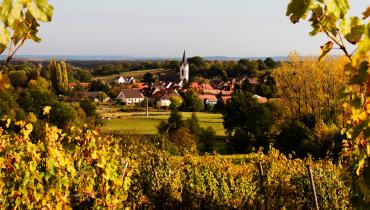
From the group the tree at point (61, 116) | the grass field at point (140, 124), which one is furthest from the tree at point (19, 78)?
the tree at point (61, 116)

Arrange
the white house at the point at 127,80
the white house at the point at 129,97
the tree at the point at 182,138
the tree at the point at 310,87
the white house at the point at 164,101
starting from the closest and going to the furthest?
the tree at the point at 182,138, the tree at the point at 310,87, the white house at the point at 164,101, the white house at the point at 129,97, the white house at the point at 127,80

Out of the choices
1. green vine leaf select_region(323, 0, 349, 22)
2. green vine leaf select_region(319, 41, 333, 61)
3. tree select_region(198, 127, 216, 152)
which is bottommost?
tree select_region(198, 127, 216, 152)

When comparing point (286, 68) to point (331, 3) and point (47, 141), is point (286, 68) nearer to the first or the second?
point (47, 141)

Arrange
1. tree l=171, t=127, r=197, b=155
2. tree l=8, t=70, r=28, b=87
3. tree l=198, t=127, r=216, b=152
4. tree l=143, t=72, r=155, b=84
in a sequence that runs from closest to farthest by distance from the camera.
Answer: tree l=171, t=127, r=197, b=155, tree l=198, t=127, r=216, b=152, tree l=8, t=70, r=28, b=87, tree l=143, t=72, r=155, b=84

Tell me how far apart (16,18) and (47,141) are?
3.44m

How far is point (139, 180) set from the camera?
10172 millimetres

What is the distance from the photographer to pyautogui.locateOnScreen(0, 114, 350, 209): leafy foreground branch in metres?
4.89

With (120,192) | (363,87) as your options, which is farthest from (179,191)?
(363,87)

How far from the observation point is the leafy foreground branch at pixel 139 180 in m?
4.89

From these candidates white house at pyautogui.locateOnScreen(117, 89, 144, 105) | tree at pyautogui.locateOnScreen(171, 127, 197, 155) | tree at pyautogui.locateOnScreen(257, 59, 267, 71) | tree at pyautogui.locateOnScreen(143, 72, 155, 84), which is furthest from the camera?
tree at pyautogui.locateOnScreen(143, 72, 155, 84)

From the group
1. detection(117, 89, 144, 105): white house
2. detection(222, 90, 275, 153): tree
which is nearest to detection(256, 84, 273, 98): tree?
detection(222, 90, 275, 153): tree

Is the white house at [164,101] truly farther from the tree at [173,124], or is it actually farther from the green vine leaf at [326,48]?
the green vine leaf at [326,48]

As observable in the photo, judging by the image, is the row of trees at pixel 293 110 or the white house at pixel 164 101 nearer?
the row of trees at pixel 293 110

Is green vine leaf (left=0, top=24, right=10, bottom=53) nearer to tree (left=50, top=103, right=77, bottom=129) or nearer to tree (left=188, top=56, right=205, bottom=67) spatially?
tree (left=50, top=103, right=77, bottom=129)
